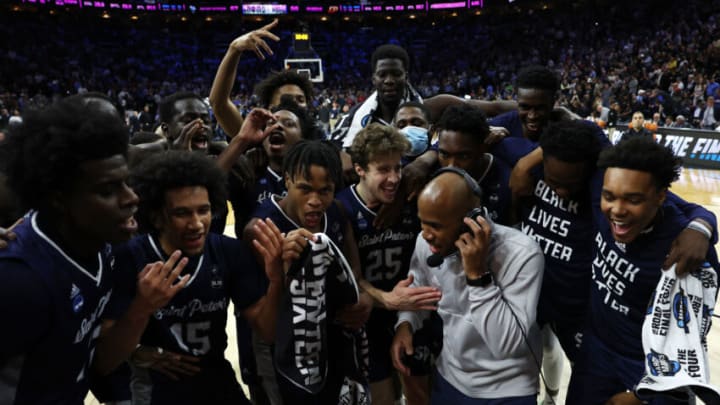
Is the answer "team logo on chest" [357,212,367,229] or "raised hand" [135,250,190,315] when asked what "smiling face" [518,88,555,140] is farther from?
"raised hand" [135,250,190,315]

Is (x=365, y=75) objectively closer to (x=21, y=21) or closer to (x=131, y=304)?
(x=21, y=21)

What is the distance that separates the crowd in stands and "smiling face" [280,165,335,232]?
1332 centimetres

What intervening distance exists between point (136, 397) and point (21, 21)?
3129 cm

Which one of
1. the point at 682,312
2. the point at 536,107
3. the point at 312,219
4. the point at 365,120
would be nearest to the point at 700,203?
the point at 536,107

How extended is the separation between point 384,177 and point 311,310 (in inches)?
37.1

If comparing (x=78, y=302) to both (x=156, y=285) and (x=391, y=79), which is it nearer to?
(x=156, y=285)

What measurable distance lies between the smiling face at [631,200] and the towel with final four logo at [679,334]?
0.23 m

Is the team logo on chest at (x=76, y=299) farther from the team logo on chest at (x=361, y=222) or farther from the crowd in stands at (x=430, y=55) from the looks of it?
the crowd in stands at (x=430, y=55)

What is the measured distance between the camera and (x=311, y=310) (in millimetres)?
2143

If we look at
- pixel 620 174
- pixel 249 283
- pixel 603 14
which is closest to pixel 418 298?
pixel 249 283

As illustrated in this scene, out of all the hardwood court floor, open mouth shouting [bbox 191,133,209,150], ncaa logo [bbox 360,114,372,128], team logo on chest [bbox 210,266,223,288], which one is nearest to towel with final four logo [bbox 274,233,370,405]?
team logo on chest [bbox 210,266,223,288]

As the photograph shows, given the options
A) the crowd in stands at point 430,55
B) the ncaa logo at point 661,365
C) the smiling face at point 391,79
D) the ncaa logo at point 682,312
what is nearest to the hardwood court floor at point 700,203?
the ncaa logo at point 661,365

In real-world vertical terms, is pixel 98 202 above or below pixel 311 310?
above

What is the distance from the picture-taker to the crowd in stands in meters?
17.4
